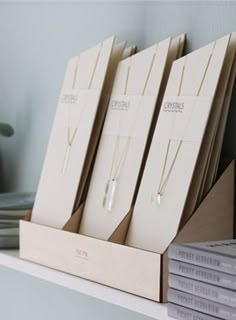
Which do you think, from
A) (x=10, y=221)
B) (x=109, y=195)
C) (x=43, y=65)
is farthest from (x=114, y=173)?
(x=43, y=65)

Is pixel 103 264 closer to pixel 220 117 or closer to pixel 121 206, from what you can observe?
pixel 121 206

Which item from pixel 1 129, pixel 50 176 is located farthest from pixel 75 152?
pixel 1 129

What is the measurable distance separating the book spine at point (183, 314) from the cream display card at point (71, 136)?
0.28 meters

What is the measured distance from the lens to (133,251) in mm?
747

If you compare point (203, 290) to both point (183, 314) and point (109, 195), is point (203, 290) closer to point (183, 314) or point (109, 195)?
point (183, 314)

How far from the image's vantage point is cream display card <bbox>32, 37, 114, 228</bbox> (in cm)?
92

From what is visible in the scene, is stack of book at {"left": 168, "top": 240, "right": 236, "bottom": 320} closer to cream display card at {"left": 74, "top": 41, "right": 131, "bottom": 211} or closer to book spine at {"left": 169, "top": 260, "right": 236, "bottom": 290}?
book spine at {"left": 169, "top": 260, "right": 236, "bottom": 290}

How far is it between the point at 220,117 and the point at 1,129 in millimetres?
536

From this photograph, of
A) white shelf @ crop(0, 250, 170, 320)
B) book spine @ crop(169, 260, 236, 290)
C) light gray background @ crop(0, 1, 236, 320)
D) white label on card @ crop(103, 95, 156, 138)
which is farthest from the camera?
light gray background @ crop(0, 1, 236, 320)

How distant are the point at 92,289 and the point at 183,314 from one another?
0.17 m

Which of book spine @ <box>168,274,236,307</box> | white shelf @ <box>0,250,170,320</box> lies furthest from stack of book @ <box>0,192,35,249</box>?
book spine @ <box>168,274,236,307</box>

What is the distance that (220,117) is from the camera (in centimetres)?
77

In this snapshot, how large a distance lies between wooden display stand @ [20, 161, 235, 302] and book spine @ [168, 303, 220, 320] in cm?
4

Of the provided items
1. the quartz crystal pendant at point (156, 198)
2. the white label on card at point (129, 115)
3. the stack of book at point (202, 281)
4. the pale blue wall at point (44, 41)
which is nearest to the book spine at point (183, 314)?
the stack of book at point (202, 281)
